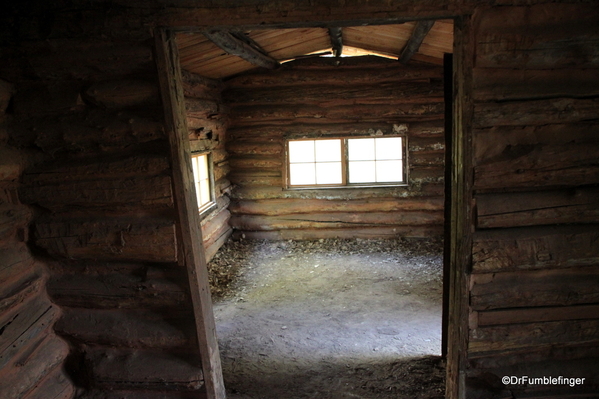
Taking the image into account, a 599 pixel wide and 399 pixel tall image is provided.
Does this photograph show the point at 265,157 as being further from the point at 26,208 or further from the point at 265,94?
the point at 26,208

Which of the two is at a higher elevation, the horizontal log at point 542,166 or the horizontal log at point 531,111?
the horizontal log at point 531,111

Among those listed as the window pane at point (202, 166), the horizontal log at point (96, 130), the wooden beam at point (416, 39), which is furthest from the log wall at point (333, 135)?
the horizontal log at point (96, 130)

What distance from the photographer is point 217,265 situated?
755 cm

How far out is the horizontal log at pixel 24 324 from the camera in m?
2.82

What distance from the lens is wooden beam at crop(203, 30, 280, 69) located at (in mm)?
4758

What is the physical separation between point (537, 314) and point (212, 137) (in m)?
6.13

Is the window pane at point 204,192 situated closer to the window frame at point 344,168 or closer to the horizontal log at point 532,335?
the window frame at point 344,168

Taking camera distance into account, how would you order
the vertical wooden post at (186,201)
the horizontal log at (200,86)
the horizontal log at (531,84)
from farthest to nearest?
the horizontal log at (200,86)
the vertical wooden post at (186,201)
the horizontal log at (531,84)

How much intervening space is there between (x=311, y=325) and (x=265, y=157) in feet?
14.0

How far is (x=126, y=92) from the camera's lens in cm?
288

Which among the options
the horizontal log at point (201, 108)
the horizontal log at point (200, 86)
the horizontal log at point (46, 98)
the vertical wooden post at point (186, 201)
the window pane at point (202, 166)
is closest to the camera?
the vertical wooden post at point (186, 201)

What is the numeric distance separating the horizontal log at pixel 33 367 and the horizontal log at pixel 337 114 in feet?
19.4

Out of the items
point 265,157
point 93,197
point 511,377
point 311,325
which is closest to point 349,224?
point 265,157

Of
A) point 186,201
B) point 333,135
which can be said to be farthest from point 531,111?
point 333,135
